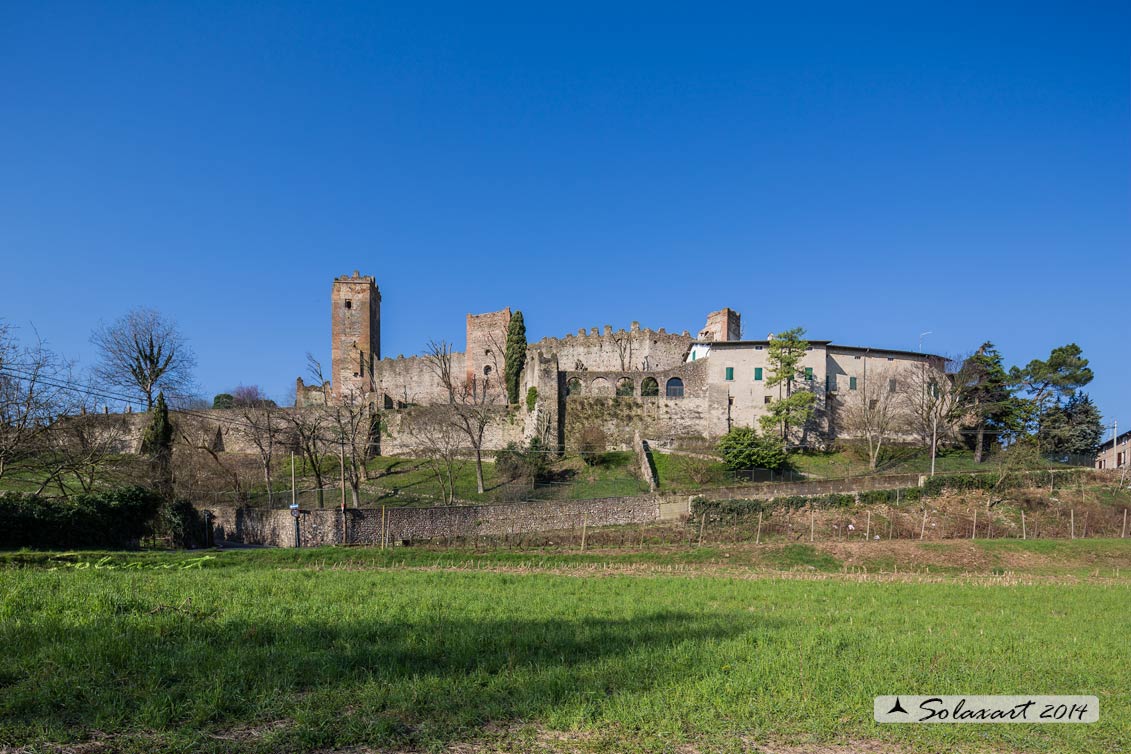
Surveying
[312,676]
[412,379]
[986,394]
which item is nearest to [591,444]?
[412,379]

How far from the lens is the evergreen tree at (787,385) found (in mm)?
49406

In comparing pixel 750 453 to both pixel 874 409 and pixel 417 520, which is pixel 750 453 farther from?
pixel 417 520

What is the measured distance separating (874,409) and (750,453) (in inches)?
576

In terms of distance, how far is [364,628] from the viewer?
11.1m

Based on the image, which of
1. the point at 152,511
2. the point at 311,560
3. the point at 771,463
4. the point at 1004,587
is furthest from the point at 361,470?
the point at 1004,587

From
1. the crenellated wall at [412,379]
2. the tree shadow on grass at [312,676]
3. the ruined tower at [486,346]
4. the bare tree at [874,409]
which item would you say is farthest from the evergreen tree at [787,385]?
the tree shadow on grass at [312,676]

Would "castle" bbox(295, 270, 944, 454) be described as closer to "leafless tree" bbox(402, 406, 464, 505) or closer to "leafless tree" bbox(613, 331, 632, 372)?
"leafless tree" bbox(402, 406, 464, 505)

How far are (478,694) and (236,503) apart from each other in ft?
121

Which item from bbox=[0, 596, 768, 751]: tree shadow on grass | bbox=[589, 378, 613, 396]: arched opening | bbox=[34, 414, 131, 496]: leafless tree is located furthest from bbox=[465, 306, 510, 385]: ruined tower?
bbox=[0, 596, 768, 751]: tree shadow on grass

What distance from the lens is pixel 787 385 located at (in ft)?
168

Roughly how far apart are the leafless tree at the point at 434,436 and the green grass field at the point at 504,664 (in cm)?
3094

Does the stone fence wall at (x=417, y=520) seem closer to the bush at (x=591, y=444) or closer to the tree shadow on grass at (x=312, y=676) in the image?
the bush at (x=591, y=444)

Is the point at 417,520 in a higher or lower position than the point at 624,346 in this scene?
lower

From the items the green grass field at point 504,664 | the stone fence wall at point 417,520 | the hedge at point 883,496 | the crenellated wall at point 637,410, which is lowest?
the stone fence wall at point 417,520
